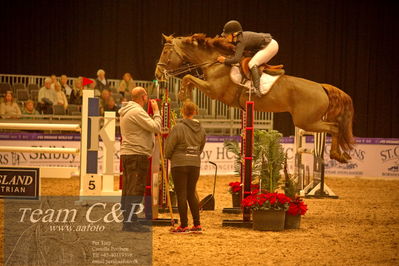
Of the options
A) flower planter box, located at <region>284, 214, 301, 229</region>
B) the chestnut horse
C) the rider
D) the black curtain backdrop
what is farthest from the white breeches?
the black curtain backdrop

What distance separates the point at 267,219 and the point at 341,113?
233cm

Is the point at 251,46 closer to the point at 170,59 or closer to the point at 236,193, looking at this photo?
the point at 170,59

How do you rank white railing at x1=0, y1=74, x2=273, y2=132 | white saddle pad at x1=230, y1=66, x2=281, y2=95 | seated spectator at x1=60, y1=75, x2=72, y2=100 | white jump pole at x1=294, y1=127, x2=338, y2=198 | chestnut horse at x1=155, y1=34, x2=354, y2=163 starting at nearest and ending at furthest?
white saddle pad at x1=230, y1=66, x2=281, y2=95 < chestnut horse at x1=155, y1=34, x2=354, y2=163 < white jump pole at x1=294, y1=127, x2=338, y2=198 < seated spectator at x1=60, y1=75, x2=72, y2=100 < white railing at x1=0, y1=74, x2=273, y2=132

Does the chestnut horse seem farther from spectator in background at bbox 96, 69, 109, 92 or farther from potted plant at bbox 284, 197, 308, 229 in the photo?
spectator in background at bbox 96, 69, 109, 92

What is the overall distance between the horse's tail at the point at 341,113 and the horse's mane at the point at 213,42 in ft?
4.88

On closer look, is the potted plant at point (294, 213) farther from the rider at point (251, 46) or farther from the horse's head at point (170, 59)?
the horse's head at point (170, 59)

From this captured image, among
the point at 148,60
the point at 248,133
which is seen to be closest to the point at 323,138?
the point at 248,133

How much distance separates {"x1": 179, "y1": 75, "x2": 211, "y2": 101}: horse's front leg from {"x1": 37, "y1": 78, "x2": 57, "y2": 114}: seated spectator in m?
7.07

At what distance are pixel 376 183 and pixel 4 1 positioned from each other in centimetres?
1110

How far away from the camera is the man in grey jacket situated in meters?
6.81

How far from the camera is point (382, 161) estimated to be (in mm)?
14789

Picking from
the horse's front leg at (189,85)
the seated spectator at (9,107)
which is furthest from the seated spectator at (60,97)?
the horse's front leg at (189,85)

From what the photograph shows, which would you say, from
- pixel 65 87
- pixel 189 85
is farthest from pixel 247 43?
pixel 65 87

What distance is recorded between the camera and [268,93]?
27.7ft
